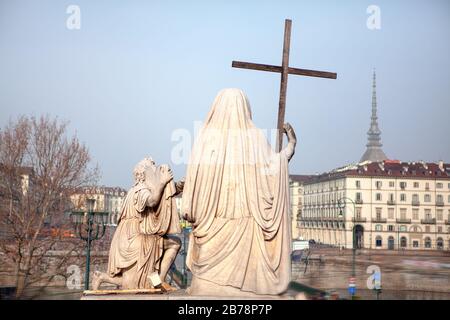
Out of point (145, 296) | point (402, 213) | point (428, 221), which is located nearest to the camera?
point (145, 296)

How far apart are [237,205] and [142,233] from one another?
1.25 m

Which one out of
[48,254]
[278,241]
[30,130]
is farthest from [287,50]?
[48,254]

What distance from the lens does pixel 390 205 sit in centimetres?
7544

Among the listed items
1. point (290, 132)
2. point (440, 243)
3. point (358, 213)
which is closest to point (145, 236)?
point (290, 132)

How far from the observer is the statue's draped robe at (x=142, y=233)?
8000 millimetres

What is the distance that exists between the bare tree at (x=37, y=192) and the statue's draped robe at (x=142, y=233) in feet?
68.3

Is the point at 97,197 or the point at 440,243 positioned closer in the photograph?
the point at 97,197

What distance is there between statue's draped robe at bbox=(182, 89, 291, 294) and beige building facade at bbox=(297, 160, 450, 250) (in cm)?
6515

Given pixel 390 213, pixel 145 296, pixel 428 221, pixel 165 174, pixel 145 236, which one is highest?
pixel 390 213

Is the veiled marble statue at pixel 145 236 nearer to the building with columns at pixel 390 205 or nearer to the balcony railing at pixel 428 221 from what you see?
the building with columns at pixel 390 205

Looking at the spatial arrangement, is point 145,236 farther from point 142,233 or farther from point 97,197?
point 97,197

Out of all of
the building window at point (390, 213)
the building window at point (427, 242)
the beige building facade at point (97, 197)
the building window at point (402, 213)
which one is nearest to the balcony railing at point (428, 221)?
the building window at point (427, 242)
